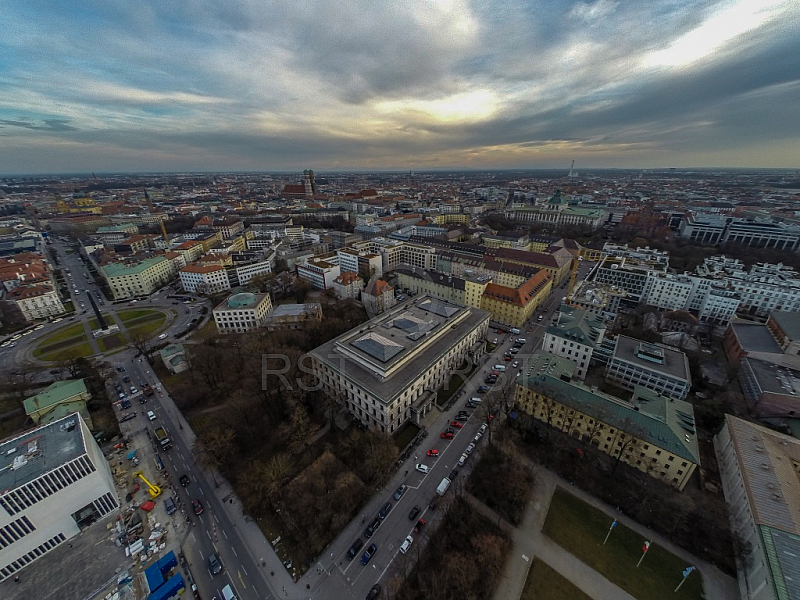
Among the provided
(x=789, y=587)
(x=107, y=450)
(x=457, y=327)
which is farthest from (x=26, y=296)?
(x=789, y=587)

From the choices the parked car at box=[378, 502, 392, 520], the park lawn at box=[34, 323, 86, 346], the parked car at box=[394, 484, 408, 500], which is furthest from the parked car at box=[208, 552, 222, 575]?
the park lawn at box=[34, 323, 86, 346]

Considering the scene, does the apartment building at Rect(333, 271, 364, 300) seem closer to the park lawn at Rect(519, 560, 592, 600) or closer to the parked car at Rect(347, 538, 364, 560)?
the parked car at Rect(347, 538, 364, 560)

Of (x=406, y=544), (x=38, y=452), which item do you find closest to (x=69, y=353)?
(x=38, y=452)

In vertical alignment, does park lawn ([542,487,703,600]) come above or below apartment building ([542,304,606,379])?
below

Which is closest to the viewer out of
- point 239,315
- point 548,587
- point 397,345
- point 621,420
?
point 548,587

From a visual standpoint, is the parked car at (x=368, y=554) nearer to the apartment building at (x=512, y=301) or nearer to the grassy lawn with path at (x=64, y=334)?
the apartment building at (x=512, y=301)

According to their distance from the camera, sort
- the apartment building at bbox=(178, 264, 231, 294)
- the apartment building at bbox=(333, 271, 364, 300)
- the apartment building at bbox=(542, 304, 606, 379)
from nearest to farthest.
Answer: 1. the apartment building at bbox=(542, 304, 606, 379)
2. the apartment building at bbox=(333, 271, 364, 300)
3. the apartment building at bbox=(178, 264, 231, 294)

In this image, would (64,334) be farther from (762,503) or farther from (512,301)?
(762,503)
